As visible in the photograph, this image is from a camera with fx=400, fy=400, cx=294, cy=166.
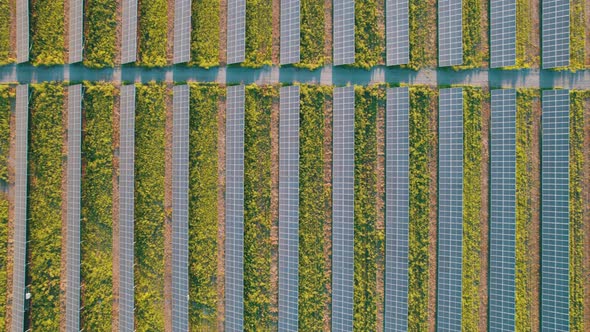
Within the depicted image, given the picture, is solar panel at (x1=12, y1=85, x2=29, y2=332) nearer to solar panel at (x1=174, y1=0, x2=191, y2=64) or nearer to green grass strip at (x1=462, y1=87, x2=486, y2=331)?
solar panel at (x1=174, y1=0, x2=191, y2=64)

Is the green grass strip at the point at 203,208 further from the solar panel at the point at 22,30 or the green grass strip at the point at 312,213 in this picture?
the solar panel at the point at 22,30

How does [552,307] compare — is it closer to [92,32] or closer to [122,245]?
[122,245]

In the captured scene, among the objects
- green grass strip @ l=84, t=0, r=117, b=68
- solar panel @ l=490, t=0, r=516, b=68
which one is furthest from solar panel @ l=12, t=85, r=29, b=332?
solar panel @ l=490, t=0, r=516, b=68

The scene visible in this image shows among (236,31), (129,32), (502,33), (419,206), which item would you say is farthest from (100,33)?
(502,33)

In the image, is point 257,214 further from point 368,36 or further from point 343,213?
point 368,36

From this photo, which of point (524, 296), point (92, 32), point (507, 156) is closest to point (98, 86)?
point (92, 32)

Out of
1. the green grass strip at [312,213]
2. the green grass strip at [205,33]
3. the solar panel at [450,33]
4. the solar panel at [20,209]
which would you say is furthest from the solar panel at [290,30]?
the solar panel at [20,209]
